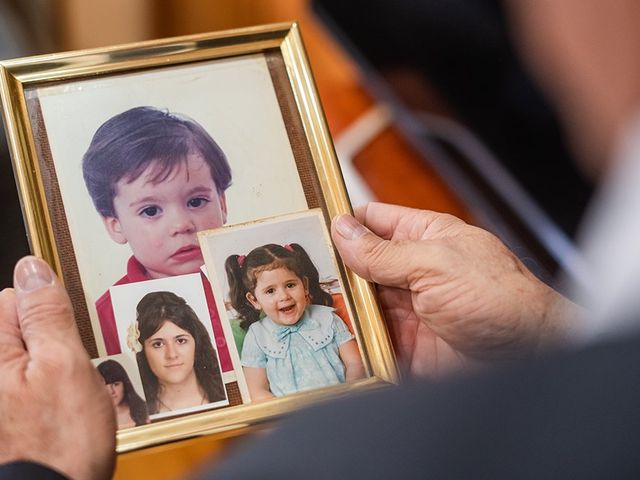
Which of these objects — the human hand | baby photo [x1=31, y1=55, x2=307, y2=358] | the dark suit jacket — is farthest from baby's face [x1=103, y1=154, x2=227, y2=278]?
the dark suit jacket

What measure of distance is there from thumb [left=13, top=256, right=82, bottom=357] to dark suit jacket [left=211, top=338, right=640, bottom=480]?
0.40m

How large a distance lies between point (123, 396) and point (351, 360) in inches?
8.9

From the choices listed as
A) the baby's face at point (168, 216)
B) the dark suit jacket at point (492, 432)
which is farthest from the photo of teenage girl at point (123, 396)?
the dark suit jacket at point (492, 432)

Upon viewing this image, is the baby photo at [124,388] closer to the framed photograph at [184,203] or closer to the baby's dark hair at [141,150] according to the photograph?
the framed photograph at [184,203]

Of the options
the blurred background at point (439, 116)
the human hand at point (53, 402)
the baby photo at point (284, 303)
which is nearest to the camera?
the human hand at point (53, 402)

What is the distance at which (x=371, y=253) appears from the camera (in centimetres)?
82

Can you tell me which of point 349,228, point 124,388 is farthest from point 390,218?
point 124,388

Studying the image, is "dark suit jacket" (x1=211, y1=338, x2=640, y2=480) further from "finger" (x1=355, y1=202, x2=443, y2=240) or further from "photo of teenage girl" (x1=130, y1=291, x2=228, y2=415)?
"finger" (x1=355, y1=202, x2=443, y2=240)

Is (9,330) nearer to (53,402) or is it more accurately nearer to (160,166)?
(53,402)

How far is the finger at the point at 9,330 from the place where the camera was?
0.73 meters

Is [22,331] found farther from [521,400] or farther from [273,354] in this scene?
[521,400]

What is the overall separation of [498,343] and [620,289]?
0.56ft

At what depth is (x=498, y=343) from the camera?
85cm

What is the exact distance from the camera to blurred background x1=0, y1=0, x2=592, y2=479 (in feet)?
4.30
